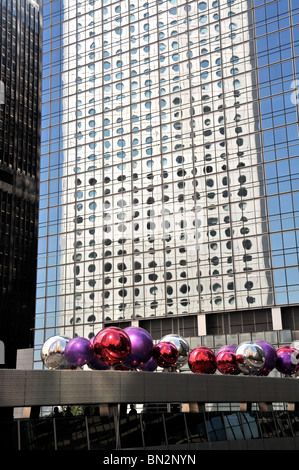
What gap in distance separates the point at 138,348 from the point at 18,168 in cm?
8684

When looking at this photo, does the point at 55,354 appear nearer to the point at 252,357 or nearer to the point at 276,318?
the point at 252,357

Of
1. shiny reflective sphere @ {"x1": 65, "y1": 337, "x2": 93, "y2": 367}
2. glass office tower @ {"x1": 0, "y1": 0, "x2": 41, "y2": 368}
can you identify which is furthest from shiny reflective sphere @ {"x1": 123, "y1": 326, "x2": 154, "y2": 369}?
glass office tower @ {"x1": 0, "y1": 0, "x2": 41, "y2": 368}

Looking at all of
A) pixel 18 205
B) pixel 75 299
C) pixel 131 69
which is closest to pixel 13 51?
pixel 18 205

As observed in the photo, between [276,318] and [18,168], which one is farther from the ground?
[18,168]

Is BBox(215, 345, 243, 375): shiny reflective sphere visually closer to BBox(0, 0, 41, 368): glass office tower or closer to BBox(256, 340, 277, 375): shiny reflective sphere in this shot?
BBox(256, 340, 277, 375): shiny reflective sphere

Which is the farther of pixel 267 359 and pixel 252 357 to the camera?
pixel 267 359

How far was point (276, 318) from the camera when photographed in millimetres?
49375

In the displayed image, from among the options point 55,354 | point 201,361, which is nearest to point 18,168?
point 201,361

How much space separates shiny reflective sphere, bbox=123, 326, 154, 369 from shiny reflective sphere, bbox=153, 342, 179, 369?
81 cm

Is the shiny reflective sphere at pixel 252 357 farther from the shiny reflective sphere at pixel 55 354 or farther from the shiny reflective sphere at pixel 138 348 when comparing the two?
the shiny reflective sphere at pixel 55 354

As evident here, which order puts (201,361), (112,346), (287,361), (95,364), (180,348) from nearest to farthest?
(112,346) < (95,364) < (180,348) < (201,361) < (287,361)

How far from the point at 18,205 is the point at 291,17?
201ft

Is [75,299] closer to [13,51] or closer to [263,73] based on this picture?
[263,73]

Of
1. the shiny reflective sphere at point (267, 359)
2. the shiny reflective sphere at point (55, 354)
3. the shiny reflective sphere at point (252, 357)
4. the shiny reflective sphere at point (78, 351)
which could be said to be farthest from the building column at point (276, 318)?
the shiny reflective sphere at point (55, 354)
